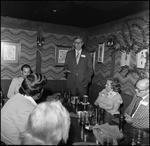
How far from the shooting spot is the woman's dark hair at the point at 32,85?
1853 mm

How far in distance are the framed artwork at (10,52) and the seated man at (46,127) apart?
4.23 meters

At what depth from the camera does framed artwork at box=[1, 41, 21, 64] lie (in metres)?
4.94

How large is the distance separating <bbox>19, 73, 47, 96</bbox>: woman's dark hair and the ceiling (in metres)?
2.02

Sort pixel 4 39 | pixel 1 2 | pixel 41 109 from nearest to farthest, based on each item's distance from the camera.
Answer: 1. pixel 41 109
2. pixel 1 2
3. pixel 4 39

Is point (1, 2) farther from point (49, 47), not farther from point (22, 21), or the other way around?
point (49, 47)

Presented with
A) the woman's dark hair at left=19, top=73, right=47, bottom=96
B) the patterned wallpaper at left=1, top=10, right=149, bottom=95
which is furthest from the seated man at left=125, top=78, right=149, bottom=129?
→ the patterned wallpaper at left=1, top=10, right=149, bottom=95

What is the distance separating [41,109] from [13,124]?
25.0 inches

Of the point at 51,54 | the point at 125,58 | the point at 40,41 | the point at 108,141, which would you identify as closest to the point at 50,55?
the point at 51,54

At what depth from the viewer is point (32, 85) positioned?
1.88 meters

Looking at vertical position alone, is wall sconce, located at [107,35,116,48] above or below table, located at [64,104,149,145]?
above

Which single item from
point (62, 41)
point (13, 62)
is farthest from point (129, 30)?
point (13, 62)

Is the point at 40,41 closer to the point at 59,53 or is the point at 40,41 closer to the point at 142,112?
the point at 59,53

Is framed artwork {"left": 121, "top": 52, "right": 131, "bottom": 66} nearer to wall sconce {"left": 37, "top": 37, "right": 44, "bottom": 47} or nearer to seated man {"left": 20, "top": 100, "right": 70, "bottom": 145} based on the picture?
wall sconce {"left": 37, "top": 37, "right": 44, "bottom": 47}

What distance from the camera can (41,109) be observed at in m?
1.19
